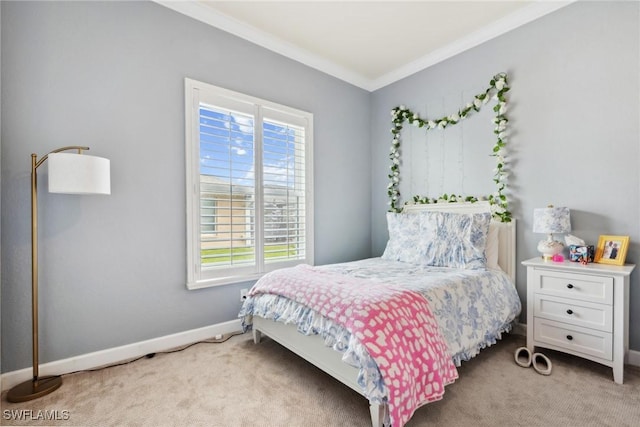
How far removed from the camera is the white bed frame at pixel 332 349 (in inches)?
64.4

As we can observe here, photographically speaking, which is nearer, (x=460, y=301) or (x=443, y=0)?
(x=460, y=301)

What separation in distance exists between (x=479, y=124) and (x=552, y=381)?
2268 millimetres

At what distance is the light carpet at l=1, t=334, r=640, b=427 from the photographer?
5.30ft

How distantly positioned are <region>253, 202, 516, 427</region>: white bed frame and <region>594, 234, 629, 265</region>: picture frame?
61 centimetres

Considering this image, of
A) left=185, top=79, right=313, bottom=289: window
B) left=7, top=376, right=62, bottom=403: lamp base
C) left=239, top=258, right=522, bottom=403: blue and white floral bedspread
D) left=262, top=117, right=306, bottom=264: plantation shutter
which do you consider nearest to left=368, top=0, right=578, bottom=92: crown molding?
left=185, top=79, right=313, bottom=289: window

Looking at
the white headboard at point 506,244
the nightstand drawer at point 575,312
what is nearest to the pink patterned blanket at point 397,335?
the nightstand drawer at point 575,312

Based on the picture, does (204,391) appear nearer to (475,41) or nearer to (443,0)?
(443,0)

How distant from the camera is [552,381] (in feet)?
6.46

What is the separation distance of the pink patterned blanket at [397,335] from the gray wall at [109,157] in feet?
4.54

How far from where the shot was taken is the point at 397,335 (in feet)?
5.05

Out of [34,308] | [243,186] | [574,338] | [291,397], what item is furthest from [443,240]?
[34,308]

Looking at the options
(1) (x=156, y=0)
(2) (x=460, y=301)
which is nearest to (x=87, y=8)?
(1) (x=156, y=0)

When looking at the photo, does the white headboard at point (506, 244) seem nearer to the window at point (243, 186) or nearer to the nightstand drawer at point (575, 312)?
the nightstand drawer at point (575, 312)

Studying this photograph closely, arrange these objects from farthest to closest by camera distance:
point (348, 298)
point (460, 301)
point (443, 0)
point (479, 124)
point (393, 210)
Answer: point (393, 210) < point (479, 124) < point (443, 0) < point (460, 301) < point (348, 298)
